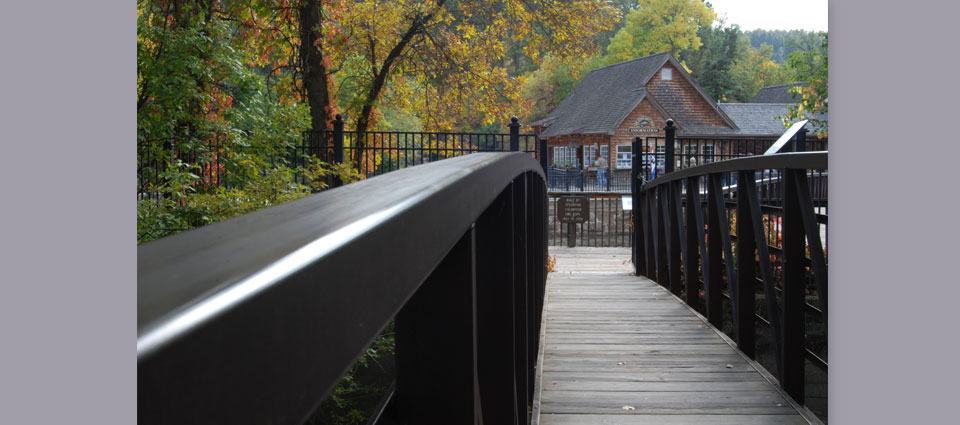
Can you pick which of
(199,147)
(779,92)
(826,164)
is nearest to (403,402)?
(826,164)

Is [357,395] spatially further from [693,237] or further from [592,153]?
[592,153]

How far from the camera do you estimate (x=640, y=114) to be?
1576 inches

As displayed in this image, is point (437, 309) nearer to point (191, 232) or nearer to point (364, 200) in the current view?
point (364, 200)

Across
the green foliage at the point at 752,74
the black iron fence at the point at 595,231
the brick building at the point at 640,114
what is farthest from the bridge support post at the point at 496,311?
the green foliage at the point at 752,74

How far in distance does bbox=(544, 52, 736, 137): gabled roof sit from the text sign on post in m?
22.3

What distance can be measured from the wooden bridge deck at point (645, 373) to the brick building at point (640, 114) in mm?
32621

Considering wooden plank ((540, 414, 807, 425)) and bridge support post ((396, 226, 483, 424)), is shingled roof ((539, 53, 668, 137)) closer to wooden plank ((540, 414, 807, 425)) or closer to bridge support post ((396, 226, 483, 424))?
wooden plank ((540, 414, 807, 425))

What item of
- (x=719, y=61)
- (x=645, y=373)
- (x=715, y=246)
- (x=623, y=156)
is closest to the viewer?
(x=645, y=373)

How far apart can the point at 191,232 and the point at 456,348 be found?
65 cm

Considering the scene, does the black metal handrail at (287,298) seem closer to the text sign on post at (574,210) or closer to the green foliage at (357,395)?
the green foliage at (357,395)

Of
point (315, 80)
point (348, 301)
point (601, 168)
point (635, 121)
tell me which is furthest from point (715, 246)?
Answer: point (635, 121)

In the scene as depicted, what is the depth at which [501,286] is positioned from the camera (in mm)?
1697

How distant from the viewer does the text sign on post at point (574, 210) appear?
1742 centimetres

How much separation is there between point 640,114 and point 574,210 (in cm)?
2393
